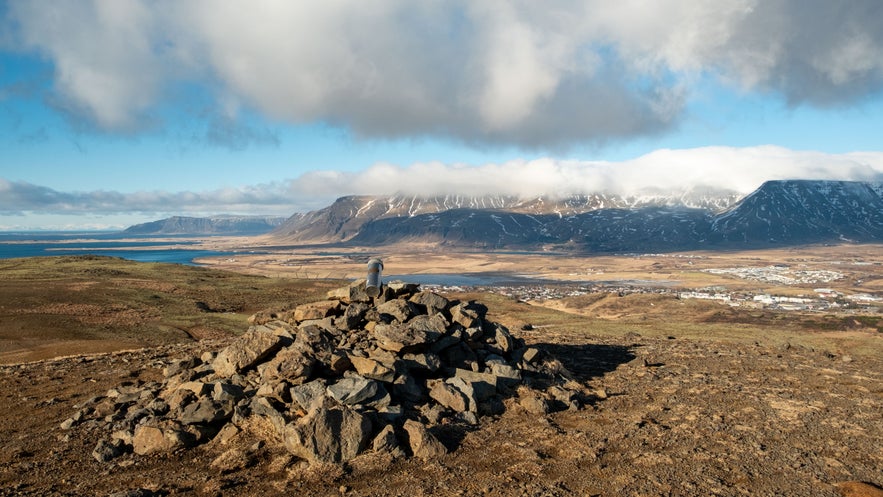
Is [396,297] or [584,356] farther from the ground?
[396,297]

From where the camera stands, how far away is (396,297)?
23656 millimetres

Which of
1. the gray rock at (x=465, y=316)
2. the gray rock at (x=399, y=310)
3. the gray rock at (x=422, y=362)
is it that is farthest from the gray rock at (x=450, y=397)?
the gray rock at (x=465, y=316)

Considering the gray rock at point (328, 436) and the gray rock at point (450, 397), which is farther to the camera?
the gray rock at point (450, 397)

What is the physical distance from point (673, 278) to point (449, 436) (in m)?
189

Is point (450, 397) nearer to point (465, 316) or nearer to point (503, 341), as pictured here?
point (465, 316)

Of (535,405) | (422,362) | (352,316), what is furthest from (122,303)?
(535,405)

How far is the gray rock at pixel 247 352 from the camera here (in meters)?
17.9

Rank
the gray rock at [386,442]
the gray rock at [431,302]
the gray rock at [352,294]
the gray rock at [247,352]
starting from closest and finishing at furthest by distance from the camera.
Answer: the gray rock at [386,442] → the gray rock at [247,352] → the gray rock at [431,302] → the gray rock at [352,294]

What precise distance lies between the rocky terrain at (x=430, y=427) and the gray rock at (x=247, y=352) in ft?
0.30

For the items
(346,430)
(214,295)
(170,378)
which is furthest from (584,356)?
(214,295)

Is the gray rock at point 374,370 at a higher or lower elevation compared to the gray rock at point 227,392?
higher

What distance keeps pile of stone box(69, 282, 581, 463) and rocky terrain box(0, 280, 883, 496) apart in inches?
2.7

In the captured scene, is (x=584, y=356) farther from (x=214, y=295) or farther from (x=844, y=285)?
(x=844, y=285)

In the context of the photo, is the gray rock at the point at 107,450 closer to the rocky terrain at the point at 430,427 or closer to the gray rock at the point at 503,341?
the rocky terrain at the point at 430,427
